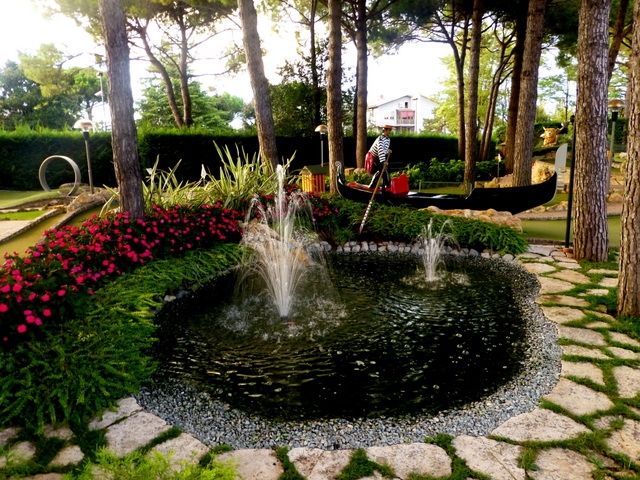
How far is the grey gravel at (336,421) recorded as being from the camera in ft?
8.75

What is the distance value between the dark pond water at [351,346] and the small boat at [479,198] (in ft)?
9.34

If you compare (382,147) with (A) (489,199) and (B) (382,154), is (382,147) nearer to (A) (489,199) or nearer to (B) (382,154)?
(B) (382,154)

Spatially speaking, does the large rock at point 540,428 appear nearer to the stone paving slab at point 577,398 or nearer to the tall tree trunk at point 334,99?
the stone paving slab at point 577,398

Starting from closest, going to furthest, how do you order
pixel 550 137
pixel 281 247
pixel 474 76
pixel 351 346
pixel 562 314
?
pixel 351 346, pixel 562 314, pixel 281 247, pixel 474 76, pixel 550 137

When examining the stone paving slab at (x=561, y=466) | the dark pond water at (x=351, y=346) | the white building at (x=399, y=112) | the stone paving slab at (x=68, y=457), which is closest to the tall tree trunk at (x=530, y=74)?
the dark pond water at (x=351, y=346)

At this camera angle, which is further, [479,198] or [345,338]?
[479,198]

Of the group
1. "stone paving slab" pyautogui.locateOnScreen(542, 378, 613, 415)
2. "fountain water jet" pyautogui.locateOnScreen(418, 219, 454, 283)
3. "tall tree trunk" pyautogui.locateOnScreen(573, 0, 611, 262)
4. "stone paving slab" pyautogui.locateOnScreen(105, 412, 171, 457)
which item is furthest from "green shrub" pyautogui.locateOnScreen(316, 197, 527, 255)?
"stone paving slab" pyautogui.locateOnScreen(105, 412, 171, 457)

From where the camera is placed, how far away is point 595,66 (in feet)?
18.4

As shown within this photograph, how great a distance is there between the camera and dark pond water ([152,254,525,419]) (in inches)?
127

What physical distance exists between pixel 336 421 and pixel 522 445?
1.08 metres

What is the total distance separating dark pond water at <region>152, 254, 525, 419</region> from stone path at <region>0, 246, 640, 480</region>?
0.48 meters

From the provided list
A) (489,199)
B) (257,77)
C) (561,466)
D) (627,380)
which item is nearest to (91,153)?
(257,77)

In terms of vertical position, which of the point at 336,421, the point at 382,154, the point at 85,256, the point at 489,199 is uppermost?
the point at 382,154

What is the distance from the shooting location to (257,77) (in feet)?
29.3
